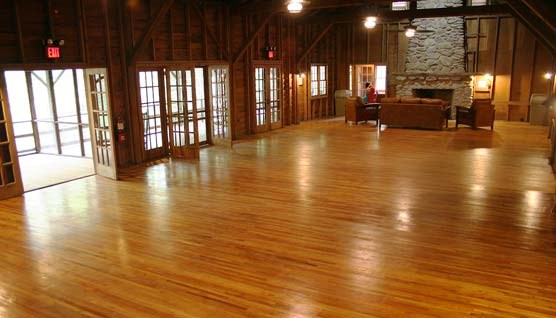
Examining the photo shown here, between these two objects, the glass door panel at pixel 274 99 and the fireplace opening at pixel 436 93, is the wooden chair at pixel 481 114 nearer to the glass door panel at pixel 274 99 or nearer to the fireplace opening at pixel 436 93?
the fireplace opening at pixel 436 93

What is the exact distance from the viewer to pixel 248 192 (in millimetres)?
6586

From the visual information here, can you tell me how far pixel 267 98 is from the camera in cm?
1263

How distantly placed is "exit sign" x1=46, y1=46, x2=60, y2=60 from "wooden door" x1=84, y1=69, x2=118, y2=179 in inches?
29.2

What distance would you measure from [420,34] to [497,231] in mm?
11217

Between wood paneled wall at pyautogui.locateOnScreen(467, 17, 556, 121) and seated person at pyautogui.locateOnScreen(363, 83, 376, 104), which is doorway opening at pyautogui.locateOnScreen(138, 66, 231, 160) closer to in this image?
seated person at pyautogui.locateOnScreen(363, 83, 376, 104)

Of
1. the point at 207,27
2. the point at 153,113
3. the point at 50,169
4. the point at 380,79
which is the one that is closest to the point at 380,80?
the point at 380,79

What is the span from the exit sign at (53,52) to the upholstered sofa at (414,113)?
28.9ft

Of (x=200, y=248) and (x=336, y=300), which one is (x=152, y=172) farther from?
(x=336, y=300)

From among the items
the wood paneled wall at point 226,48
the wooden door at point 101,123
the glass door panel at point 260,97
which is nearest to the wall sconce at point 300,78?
the wood paneled wall at point 226,48

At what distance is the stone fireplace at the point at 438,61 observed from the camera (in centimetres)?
1414

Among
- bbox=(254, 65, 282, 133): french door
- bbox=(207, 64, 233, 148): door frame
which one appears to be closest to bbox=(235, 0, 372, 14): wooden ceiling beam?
bbox=(207, 64, 233, 148): door frame

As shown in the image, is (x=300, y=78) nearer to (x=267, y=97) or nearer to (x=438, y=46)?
(x=267, y=97)

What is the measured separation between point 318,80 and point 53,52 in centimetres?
1012

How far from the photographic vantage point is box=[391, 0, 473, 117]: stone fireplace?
14.1 meters
